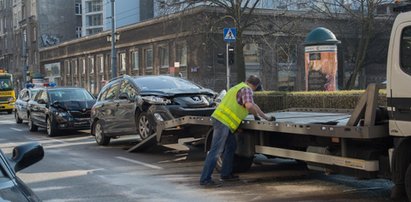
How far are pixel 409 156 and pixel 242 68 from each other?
1021 inches

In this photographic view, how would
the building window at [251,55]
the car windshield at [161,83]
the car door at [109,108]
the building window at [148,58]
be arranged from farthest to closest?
the building window at [148,58] → the building window at [251,55] → the car door at [109,108] → the car windshield at [161,83]

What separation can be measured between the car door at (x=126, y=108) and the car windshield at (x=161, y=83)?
0.25 meters

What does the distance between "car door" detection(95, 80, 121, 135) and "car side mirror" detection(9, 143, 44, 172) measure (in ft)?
32.8

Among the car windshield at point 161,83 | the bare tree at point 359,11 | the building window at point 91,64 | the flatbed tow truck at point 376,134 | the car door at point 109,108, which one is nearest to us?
the flatbed tow truck at point 376,134

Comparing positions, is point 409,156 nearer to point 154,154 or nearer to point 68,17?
point 154,154

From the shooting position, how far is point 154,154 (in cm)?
1283

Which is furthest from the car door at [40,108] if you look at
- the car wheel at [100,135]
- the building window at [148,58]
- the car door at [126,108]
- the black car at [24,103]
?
the building window at [148,58]

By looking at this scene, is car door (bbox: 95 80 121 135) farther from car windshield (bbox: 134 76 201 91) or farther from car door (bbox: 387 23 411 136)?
car door (bbox: 387 23 411 136)

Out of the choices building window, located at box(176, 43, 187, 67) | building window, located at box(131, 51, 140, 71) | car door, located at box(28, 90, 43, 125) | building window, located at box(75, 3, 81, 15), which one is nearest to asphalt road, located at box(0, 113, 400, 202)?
car door, located at box(28, 90, 43, 125)

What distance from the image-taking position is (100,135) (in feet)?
49.2

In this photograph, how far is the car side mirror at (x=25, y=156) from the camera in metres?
3.93

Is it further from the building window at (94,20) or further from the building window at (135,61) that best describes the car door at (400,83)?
the building window at (94,20)

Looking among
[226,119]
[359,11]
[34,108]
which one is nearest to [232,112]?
[226,119]

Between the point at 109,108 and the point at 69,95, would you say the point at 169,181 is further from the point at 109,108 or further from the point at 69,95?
the point at 69,95
